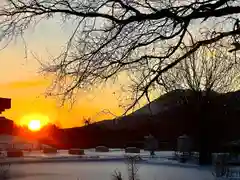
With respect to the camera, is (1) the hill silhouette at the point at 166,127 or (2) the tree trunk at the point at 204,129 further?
(1) the hill silhouette at the point at 166,127

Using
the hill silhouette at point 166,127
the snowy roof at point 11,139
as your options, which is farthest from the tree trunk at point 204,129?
the snowy roof at point 11,139

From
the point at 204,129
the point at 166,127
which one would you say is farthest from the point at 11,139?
the point at 204,129

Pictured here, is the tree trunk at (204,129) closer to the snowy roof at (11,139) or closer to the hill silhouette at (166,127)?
the hill silhouette at (166,127)

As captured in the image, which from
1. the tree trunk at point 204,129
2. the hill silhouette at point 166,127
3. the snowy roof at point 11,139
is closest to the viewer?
the tree trunk at point 204,129

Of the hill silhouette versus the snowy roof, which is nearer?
the hill silhouette

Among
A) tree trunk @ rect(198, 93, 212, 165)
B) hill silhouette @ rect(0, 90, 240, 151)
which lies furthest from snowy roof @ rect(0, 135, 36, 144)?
→ tree trunk @ rect(198, 93, 212, 165)

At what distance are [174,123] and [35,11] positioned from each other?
3512 cm

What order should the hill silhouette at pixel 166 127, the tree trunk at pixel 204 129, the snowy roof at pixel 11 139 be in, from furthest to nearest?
the snowy roof at pixel 11 139 < the hill silhouette at pixel 166 127 < the tree trunk at pixel 204 129

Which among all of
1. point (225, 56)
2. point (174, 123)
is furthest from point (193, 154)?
point (225, 56)

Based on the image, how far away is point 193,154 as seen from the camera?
38.0 meters

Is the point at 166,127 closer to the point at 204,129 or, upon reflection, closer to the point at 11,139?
the point at 204,129

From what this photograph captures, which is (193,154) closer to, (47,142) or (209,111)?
(209,111)

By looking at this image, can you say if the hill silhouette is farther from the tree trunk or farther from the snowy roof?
the snowy roof

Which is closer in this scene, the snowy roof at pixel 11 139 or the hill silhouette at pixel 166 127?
the hill silhouette at pixel 166 127
